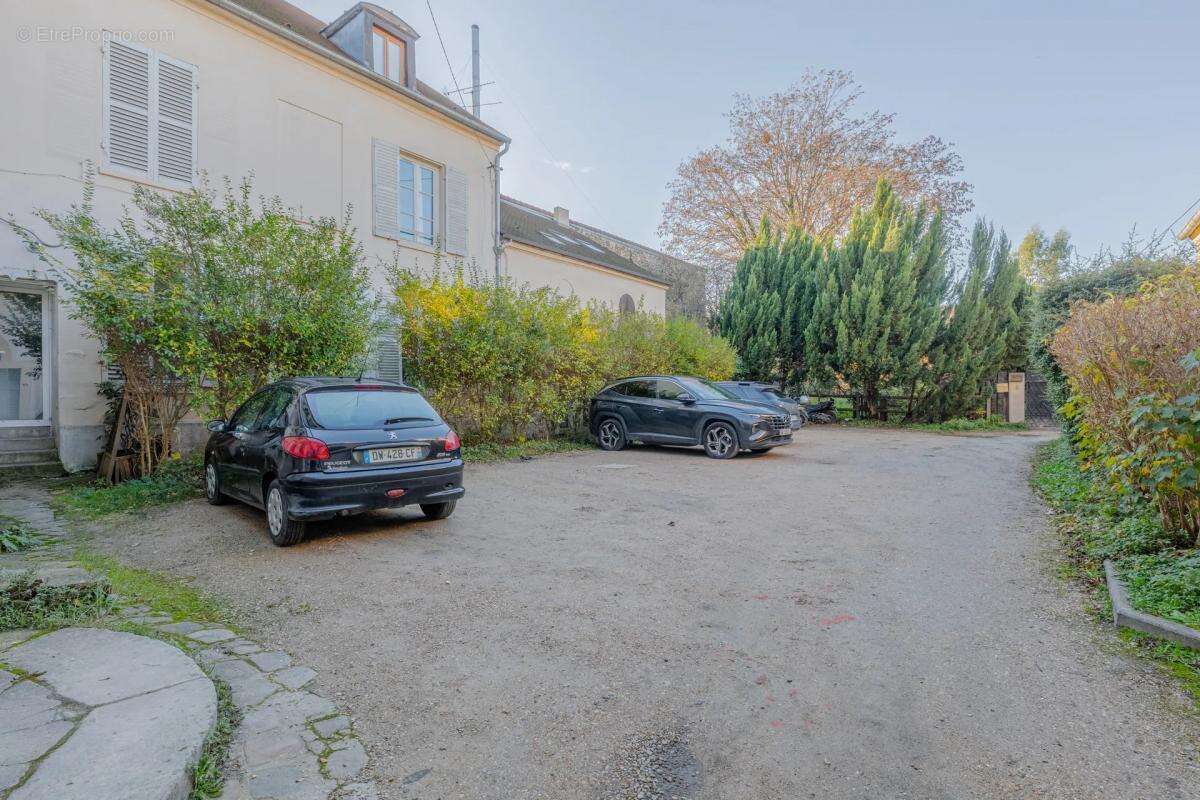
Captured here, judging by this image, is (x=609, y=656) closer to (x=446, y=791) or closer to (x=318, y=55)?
(x=446, y=791)

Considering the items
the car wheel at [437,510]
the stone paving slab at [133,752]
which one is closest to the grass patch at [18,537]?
the car wheel at [437,510]

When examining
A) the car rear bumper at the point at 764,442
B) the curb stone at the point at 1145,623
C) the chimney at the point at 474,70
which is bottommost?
the curb stone at the point at 1145,623

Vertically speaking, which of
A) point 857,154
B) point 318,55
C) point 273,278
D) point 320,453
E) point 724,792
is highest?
point 857,154

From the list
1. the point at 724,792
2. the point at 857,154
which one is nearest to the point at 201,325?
the point at 724,792

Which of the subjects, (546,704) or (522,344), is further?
(522,344)

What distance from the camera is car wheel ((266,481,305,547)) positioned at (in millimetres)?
5328

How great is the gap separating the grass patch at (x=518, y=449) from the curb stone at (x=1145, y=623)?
8.73 m

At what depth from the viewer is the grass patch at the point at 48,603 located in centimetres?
358

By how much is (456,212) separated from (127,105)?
21.0 feet

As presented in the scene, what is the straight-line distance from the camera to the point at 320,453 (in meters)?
5.26

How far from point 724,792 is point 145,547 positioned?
5.65 meters

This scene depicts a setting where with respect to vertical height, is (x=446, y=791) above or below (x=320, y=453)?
below

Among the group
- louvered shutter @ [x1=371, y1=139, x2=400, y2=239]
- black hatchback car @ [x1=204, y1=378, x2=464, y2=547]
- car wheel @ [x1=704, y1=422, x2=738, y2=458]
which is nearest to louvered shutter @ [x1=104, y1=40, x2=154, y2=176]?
louvered shutter @ [x1=371, y1=139, x2=400, y2=239]

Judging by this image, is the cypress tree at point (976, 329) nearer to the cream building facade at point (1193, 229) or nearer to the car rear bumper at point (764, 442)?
the cream building facade at point (1193, 229)
